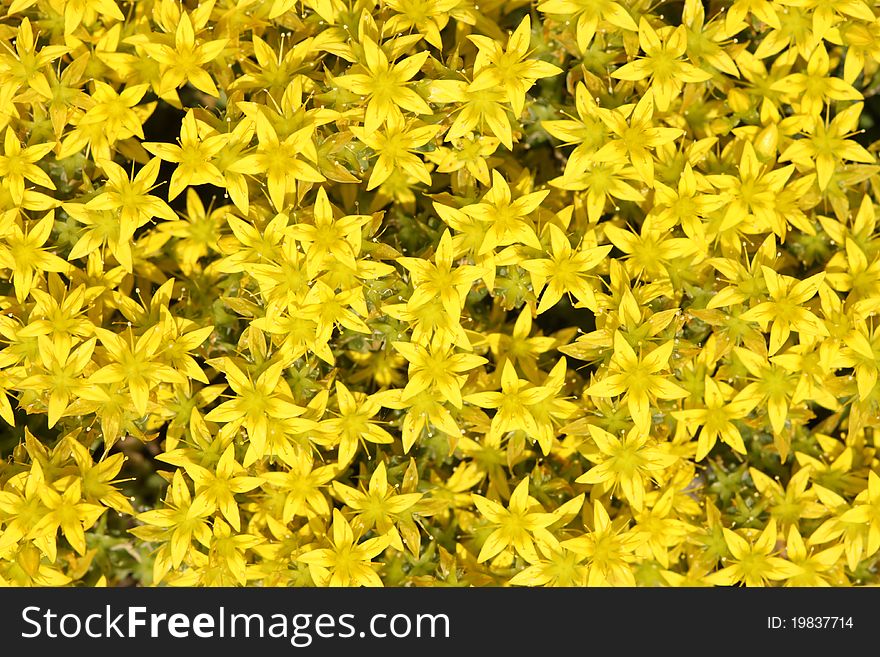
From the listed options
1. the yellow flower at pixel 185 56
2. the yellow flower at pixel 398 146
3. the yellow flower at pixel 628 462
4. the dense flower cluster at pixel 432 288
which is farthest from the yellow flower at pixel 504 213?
the yellow flower at pixel 185 56

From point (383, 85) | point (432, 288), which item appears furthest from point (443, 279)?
point (383, 85)

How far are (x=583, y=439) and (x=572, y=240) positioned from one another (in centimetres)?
41

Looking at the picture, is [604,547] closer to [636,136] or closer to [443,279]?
[443,279]

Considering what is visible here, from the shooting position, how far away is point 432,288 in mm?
1580

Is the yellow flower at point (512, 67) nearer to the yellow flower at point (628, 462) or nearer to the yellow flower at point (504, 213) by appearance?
the yellow flower at point (504, 213)

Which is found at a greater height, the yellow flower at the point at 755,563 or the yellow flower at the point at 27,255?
the yellow flower at the point at 27,255

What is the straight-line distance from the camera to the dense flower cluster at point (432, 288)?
159 cm

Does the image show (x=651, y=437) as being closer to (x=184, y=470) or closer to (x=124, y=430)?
(x=184, y=470)

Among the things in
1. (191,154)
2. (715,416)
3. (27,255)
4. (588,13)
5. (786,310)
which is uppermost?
(588,13)

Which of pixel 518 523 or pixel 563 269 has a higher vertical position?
pixel 563 269

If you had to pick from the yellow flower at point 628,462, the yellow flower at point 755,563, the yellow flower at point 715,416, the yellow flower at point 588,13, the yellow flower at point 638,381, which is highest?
the yellow flower at point 588,13

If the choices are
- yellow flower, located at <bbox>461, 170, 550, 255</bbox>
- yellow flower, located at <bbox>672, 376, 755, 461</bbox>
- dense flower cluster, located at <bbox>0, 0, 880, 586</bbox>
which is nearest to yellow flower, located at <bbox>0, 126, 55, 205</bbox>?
dense flower cluster, located at <bbox>0, 0, 880, 586</bbox>

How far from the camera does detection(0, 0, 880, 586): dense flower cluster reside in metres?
1.59
